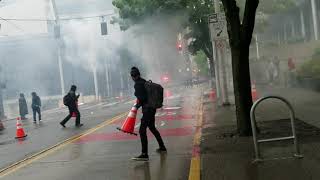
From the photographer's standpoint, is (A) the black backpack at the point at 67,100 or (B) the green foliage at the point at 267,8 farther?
(B) the green foliage at the point at 267,8

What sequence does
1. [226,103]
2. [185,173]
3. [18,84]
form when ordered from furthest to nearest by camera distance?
1. [18,84]
2. [226,103]
3. [185,173]

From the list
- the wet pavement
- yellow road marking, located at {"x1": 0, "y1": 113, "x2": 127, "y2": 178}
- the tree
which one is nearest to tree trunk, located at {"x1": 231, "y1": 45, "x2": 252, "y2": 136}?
the tree

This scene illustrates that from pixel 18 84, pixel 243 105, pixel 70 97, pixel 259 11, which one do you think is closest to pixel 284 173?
pixel 243 105

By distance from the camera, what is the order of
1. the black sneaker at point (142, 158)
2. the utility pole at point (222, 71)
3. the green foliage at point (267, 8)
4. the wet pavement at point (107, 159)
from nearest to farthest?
the wet pavement at point (107, 159), the black sneaker at point (142, 158), the utility pole at point (222, 71), the green foliage at point (267, 8)

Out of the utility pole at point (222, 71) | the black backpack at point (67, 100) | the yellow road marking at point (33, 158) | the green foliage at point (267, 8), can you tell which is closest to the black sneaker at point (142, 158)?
the yellow road marking at point (33, 158)

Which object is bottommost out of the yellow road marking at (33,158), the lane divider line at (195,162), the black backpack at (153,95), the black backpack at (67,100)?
the yellow road marking at (33,158)

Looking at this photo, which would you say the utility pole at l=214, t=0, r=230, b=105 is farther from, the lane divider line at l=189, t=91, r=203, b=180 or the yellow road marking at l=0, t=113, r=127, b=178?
the lane divider line at l=189, t=91, r=203, b=180

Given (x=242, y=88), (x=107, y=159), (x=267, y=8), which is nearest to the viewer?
(x=107, y=159)

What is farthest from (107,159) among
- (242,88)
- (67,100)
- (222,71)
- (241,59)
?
(222,71)

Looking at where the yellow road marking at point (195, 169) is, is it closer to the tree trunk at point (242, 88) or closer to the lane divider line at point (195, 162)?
the lane divider line at point (195, 162)

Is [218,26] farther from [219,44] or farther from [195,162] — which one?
[195,162]

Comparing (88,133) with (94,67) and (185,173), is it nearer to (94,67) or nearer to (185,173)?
(185,173)

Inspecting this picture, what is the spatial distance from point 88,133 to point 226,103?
298 inches

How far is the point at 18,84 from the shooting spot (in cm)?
5953
